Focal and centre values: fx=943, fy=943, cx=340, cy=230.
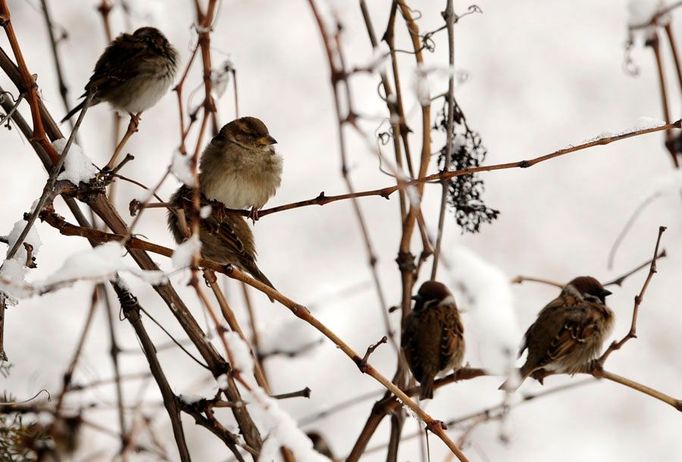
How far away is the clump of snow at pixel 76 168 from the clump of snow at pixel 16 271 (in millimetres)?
152

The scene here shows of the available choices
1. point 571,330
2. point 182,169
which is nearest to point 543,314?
point 571,330

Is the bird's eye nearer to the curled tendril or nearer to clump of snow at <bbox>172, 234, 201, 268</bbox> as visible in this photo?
the curled tendril

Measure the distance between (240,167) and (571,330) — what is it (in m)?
1.40

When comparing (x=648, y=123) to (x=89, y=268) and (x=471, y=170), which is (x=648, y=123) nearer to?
(x=471, y=170)

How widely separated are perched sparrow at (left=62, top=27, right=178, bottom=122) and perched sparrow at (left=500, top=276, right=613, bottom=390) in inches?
67.0

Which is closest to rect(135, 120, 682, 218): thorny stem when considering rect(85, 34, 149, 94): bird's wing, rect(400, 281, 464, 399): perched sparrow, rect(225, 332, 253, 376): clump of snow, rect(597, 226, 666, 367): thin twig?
rect(597, 226, 666, 367): thin twig

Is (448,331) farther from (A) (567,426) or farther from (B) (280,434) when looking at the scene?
(A) (567,426)

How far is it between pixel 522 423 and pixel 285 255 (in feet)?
7.68

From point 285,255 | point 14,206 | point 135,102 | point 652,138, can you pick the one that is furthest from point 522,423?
point 135,102

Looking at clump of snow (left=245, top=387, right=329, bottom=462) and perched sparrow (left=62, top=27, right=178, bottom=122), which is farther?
perched sparrow (left=62, top=27, right=178, bottom=122)

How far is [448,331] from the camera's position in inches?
132

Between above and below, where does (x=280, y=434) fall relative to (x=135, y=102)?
below

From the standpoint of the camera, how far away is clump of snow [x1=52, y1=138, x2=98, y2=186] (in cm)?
201

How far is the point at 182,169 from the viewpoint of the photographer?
1446 mm
